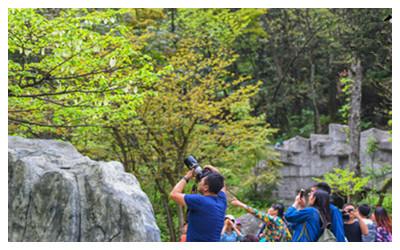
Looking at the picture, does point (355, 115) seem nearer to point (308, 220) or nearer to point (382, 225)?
point (382, 225)

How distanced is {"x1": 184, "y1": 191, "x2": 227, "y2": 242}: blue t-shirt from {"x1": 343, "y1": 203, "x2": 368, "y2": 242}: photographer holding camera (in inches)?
→ 81.3

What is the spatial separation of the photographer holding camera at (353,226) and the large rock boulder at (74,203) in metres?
2.25

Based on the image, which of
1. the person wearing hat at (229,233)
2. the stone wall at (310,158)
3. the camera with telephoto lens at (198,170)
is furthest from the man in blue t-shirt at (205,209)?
the stone wall at (310,158)

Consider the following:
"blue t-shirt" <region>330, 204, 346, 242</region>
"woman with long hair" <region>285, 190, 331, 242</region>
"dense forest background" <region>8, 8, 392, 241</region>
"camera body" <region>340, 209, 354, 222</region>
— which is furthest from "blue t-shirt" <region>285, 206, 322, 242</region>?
"dense forest background" <region>8, 8, 392, 241</region>

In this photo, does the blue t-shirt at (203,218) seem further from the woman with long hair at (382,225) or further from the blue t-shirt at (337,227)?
the woman with long hair at (382,225)

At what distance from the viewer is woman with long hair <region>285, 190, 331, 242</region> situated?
134 inches

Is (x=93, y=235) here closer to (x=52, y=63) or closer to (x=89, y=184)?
(x=89, y=184)

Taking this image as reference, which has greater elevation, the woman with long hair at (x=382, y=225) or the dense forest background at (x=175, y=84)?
the dense forest background at (x=175, y=84)

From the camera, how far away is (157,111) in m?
8.61

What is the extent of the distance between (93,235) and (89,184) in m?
0.67

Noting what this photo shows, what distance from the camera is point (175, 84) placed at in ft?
28.3

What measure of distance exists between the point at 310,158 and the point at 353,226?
9.57 meters

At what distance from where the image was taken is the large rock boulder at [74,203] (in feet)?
15.4

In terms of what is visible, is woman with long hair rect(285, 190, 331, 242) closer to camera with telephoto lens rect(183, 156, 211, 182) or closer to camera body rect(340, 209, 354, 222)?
camera body rect(340, 209, 354, 222)
